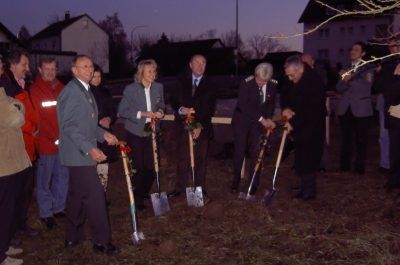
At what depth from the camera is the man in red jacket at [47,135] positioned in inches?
221

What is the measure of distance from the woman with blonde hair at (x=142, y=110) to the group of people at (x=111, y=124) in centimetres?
1

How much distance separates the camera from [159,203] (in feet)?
20.8

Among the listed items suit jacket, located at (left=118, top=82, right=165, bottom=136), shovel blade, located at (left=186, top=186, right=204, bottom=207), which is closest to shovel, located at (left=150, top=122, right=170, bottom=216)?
suit jacket, located at (left=118, top=82, right=165, bottom=136)

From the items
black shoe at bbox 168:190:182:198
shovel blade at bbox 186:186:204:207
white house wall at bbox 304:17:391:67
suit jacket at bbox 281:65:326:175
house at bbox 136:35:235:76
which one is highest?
white house wall at bbox 304:17:391:67

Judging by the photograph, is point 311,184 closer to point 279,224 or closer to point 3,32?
point 279,224

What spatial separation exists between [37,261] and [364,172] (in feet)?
18.1

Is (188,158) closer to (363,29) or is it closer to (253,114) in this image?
(253,114)

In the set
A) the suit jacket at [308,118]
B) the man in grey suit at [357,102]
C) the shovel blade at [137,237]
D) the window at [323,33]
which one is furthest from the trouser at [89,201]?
the window at [323,33]

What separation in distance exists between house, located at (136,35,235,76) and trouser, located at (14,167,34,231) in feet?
145

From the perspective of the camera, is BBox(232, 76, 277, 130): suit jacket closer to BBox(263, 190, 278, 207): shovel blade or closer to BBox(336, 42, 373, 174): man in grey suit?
BBox(263, 190, 278, 207): shovel blade

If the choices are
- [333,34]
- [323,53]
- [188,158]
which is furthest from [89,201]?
[323,53]

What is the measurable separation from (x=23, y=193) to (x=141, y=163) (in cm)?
152

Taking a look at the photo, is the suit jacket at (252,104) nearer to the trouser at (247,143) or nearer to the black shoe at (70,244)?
the trouser at (247,143)

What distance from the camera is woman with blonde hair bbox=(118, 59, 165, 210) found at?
20.5ft
